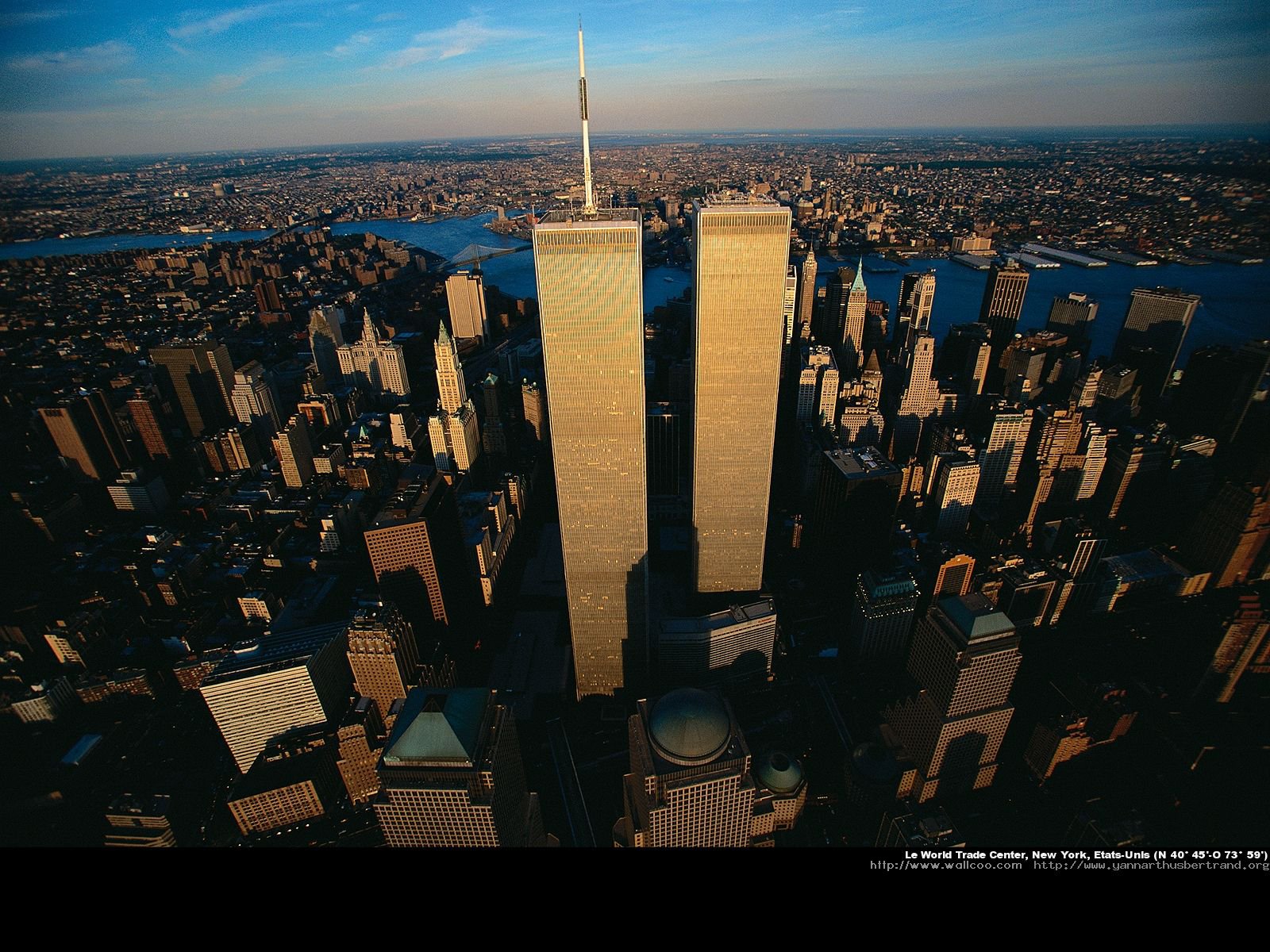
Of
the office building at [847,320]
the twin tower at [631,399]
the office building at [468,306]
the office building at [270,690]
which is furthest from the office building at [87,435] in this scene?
the office building at [847,320]

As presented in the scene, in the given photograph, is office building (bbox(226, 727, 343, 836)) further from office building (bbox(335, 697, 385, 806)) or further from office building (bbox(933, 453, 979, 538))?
office building (bbox(933, 453, 979, 538))

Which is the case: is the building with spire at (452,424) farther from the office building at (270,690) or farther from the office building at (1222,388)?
the office building at (1222,388)

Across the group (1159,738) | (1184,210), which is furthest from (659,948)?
(1184,210)

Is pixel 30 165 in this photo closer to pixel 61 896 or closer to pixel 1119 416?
pixel 61 896

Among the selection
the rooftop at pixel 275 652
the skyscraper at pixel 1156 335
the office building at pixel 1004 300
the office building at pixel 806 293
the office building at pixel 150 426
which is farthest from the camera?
the office building at pixel 806 293

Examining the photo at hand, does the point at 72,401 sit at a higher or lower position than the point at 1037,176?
lower

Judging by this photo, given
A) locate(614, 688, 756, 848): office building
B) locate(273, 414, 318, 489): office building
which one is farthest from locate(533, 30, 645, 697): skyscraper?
locate(273, 414, 318, 489): office building

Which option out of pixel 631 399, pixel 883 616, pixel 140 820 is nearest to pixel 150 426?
pixel 140 820
